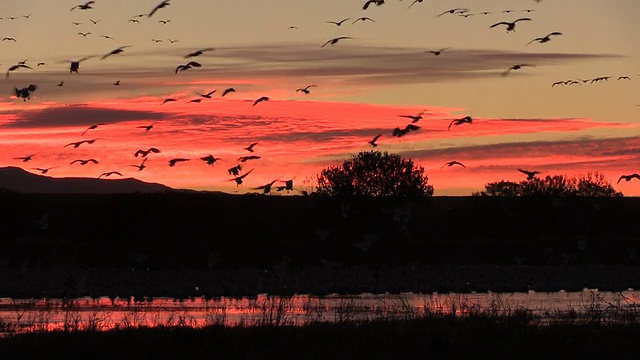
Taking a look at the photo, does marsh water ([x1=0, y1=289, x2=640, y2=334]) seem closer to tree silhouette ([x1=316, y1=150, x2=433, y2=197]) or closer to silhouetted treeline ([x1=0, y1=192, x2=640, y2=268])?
silhouetted treeline ([x1=0, y1=192, x2=640, y2=268])

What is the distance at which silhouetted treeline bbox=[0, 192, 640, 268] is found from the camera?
2721 inches

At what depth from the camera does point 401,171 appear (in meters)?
97.1

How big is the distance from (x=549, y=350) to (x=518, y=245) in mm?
52956

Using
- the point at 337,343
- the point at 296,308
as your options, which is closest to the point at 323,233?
the point at 296,308

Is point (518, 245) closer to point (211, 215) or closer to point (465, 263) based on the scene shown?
point (465, 263)

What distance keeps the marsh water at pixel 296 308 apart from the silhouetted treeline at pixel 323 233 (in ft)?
56.4

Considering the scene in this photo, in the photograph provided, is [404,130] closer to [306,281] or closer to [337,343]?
[337,343]

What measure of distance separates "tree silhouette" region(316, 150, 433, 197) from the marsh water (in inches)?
1697

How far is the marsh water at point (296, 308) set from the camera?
101ft

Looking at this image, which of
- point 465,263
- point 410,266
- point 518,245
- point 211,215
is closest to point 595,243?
point 518,245

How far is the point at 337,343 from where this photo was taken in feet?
82.6

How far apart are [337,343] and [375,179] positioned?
69.0m

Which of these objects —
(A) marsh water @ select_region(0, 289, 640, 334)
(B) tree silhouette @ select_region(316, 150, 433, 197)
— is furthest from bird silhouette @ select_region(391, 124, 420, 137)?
(B) tree silhouette @ select_region(316, 150, 433, 197)

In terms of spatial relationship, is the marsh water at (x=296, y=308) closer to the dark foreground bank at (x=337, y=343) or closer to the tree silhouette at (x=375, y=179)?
the dark foreground bank at (x=337, y=343)
